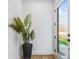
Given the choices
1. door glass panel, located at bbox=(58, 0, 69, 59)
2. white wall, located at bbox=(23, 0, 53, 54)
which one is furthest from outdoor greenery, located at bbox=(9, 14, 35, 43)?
white wall, located at bbox=(23, 0, 53, 54)

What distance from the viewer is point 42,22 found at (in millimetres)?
6508

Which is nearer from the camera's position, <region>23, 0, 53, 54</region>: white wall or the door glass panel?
the door glass panel

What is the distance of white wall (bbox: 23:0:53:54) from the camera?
647 cm

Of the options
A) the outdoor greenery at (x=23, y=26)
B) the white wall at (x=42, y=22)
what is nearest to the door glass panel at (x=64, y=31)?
the outdoor greenery at (x=23, y=26)

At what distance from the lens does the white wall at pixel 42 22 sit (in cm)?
647

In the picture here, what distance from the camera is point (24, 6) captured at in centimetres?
648

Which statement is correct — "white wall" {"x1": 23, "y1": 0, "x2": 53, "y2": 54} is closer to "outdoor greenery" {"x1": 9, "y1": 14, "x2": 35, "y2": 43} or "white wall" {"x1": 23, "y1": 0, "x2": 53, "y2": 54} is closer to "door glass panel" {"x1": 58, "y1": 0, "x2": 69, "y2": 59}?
"outdoor greenery" {"x1": 9, "y1": 14, "x2": 35, "y2": 43}

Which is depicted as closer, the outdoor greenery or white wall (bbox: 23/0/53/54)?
the outdoor greenery

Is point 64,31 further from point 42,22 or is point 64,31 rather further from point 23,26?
point 42,22

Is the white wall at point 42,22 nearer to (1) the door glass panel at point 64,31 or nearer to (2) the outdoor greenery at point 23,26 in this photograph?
(2) the outdoor greenery at point 23,26

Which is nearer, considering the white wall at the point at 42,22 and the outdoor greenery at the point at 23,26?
the outdoor greenery at the point at 23,26
